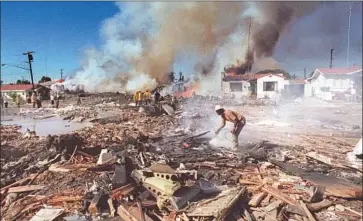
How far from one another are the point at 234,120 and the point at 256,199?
118 centimetres

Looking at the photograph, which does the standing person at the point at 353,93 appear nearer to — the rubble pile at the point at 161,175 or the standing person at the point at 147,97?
the rubble pile at the point at 161,175

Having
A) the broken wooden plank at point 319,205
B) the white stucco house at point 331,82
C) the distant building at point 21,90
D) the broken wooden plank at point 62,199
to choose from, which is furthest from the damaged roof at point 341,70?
the distant building at point 21,90

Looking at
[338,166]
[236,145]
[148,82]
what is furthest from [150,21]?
[338,166]

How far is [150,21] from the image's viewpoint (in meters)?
3.73

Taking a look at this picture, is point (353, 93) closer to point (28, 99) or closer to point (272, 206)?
point (272, 206)

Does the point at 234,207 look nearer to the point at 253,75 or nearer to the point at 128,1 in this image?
the point at 253,75

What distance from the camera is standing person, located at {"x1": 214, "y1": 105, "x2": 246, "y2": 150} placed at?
4.20m

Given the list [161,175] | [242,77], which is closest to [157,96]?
[161,175]

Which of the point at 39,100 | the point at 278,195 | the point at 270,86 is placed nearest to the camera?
the point at 278,195

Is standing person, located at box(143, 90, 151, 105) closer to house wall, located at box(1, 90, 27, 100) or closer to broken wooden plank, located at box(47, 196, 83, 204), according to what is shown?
broken wooden plank, located at box(47, 196, 83, 204)

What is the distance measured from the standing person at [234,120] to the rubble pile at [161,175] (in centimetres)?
15

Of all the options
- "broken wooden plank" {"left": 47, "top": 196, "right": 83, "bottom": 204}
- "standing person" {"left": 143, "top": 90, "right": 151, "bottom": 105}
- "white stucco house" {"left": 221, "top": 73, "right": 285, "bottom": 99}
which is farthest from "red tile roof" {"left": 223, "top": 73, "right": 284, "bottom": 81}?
"broken wooden plank" {"left": 47, "top": 196, "right": 83, "bottom": 204}

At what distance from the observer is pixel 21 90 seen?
4105 mm

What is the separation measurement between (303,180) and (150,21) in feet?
9.06
